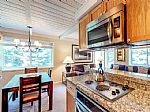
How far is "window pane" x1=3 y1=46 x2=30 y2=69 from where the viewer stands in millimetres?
4913

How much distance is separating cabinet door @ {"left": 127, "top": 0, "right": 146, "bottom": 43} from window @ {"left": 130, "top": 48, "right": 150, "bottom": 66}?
159 inches

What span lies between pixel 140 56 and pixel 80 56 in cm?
321

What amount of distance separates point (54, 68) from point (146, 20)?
5.36 metres

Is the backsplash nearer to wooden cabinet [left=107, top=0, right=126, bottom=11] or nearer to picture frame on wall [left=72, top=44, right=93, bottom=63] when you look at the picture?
wooden cabinet [left=107, top=0, right=126, bottom=11]

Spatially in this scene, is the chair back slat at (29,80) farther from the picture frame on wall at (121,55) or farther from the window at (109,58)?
the window at (109,58)

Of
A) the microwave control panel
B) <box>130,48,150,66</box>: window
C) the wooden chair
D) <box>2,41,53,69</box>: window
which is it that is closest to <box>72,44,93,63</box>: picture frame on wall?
<box>2,41,53,69</box>: window

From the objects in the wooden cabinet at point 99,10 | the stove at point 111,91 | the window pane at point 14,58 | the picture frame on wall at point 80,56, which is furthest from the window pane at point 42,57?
the stove at point 111,91

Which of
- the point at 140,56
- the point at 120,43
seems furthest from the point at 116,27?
the point at 140,56

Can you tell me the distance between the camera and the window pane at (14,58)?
4.91m

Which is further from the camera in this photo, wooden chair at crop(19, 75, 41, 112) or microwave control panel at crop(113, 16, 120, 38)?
wooden chair at crop(19, 75, 41, 112)

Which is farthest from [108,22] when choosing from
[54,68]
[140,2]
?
[54,68]

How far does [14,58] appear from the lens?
16.8 ft

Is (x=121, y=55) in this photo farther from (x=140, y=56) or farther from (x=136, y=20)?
(x=136, y=20)

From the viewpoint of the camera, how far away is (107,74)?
6.79ft
